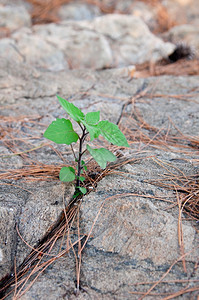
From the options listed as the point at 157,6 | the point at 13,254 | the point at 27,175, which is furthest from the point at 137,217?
the point at 157,6

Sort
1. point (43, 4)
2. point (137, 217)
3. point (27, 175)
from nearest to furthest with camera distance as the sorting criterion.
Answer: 1. point (137, 217)
2. point (27, 175)
3. point (43, 4)

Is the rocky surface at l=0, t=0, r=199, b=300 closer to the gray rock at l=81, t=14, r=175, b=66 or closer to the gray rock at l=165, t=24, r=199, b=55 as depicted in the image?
the gray rock at l=81, t=14, r=175, b=66

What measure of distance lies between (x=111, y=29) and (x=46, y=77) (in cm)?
178

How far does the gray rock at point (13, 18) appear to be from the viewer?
3.75 metres

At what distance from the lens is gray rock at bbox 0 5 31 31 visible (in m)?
3.75

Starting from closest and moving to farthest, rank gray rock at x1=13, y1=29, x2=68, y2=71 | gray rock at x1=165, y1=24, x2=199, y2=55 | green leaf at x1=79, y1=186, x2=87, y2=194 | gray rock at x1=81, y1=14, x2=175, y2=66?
green leaf at x1=79, y1=186, x2=87, y2=194 → gray rock at x1=13, y1=29, x2=68, y2=71 → gray rock at x1=81, y1=14, x2=175, y2=66 → gray rock at x1=165, y1=24, x2=199, y2=55

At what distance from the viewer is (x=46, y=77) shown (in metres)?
2.66

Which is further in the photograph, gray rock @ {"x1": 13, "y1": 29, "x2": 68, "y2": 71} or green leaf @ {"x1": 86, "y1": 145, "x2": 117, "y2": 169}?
gray rock @ {"x1": 13, "y1": 29, "x2": 68, "y2": 71}

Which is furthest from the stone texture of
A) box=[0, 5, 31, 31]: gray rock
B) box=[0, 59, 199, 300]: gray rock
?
box=[0, 59, 199, 300]: gray rock

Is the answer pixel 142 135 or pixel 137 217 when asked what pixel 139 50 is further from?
pixel 137 217

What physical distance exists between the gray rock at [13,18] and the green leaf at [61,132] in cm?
314

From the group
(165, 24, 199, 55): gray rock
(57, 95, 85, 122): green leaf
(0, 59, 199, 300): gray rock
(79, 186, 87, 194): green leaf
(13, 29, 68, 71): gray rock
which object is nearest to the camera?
(0, 59, 199, 300): gray rock

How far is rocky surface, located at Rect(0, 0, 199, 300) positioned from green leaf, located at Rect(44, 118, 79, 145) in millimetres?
292

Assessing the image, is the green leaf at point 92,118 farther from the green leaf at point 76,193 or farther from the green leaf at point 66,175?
the green leaf at point 76,193
